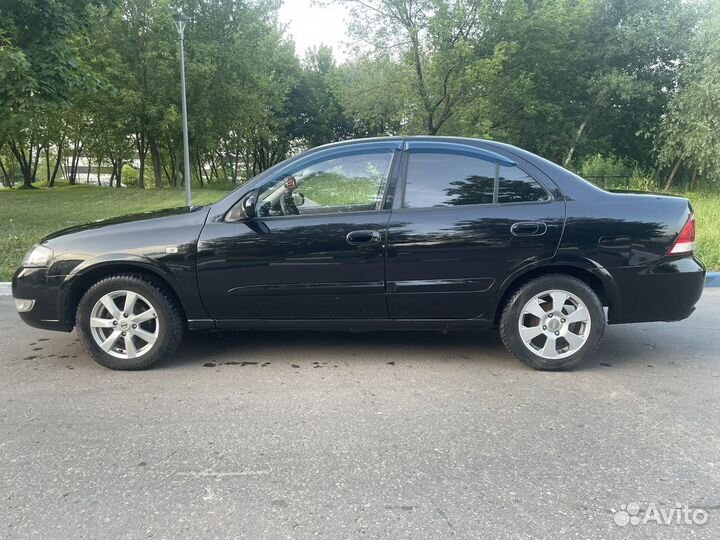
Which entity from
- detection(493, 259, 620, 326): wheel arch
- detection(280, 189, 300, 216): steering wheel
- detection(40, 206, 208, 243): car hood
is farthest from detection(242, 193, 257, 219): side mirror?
detection(493, 259, 620, 326): wheel arch

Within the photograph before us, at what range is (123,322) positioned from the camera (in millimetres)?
3990

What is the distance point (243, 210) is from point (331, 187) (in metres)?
0.72

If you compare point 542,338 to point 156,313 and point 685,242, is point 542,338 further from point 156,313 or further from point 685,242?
point 156,313

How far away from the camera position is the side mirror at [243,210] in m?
3.89

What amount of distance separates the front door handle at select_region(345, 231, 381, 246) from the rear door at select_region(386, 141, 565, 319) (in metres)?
0.11

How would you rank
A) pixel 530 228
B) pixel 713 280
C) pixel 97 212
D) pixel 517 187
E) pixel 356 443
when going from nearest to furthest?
pixel 356 443, pixel 530 228, pixel 517 187, pixel 713 280, pixel 97 212

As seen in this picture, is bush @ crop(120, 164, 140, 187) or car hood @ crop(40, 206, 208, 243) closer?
car hood @ crop(40, 206, 208, 243)

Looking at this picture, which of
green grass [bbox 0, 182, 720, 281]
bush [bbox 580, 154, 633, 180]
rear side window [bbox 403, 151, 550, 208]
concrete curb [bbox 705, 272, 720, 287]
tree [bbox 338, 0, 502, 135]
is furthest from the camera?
bush [bbox 580, 154, 633, 180]

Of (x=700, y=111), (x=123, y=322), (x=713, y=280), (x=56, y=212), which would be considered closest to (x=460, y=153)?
(x=123, y=322)

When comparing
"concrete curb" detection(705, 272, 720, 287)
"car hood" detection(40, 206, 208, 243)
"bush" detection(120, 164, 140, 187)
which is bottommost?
"concrete curb" detection(705, 272, 720, 287)

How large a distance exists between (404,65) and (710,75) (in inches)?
427

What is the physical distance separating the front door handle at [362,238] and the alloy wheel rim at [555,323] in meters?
1.18

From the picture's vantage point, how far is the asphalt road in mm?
2322

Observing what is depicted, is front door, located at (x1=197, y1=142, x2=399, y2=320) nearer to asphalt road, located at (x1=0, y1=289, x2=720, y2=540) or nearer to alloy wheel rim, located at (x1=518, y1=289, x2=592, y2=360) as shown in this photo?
asphalt road, located at (x1=0, y1=289, x2=720, y2=540)
